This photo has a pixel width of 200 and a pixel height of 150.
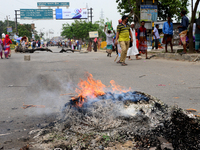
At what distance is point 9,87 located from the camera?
545 centimetres

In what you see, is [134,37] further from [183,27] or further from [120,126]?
[120,126]

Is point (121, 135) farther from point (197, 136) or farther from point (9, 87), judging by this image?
point (9, 87)

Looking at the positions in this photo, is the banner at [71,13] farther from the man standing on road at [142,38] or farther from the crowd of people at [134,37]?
the man standing on road at [142,38]

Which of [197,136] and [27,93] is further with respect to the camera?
[27,93]

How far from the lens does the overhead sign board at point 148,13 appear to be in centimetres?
2405

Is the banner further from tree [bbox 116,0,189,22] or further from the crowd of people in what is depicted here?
the crowd of people

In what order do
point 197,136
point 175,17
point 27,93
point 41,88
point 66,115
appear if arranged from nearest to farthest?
point 197,136 → point 66,115 → point 27,93 → point 41,88 → point 175,17

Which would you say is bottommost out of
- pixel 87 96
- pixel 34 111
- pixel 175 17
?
pixel 34 111

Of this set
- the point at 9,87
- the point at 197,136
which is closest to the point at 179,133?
the point at 197,136

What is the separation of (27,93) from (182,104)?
10.0 ft

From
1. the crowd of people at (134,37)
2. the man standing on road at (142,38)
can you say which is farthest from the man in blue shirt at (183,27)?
the man standing on road at (142,38)

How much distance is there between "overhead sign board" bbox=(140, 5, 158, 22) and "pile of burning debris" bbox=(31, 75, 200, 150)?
22.6 metres

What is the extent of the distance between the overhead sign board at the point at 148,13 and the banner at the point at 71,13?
23146 mm

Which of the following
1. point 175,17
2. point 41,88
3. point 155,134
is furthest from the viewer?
point 175,17
